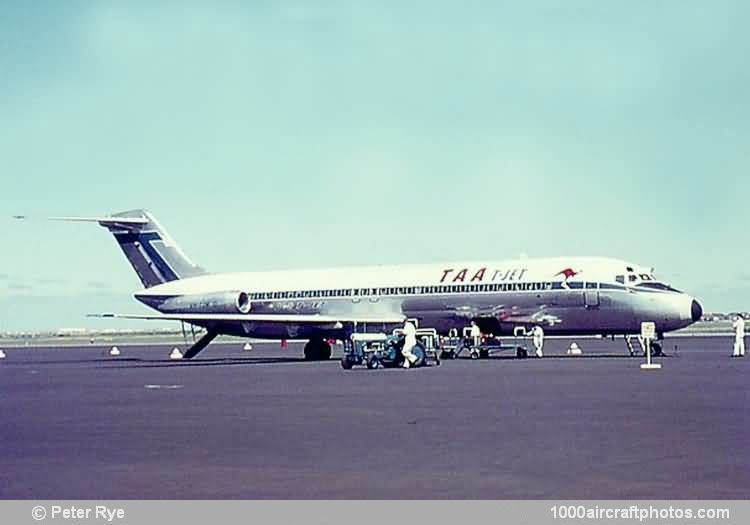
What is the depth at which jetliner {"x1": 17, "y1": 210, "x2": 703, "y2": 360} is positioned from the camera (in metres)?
45.7

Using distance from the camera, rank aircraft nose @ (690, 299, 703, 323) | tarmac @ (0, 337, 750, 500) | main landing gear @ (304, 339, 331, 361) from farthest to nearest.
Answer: main landing gear @ (304, 339, 331, 361)
aircraft nose @ (690, 299, 703, 323)
tarmac @ (0, 337, 750, 500)

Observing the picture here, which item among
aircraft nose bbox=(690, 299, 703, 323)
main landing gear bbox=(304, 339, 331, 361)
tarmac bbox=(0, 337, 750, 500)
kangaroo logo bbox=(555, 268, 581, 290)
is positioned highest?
kangaroo logo bbox=(555, 268, 581, 290)

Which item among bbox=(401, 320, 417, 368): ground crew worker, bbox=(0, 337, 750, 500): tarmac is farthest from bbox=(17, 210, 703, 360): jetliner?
bbox=(0, 337, 750, 500): tarmac

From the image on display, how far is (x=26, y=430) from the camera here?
59.9 ft

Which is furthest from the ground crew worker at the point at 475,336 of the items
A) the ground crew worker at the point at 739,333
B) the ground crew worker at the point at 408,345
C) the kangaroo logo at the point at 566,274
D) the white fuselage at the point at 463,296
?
the ground crew worker at the point at 739,333

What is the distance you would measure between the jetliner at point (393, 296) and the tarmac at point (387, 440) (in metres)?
15.9

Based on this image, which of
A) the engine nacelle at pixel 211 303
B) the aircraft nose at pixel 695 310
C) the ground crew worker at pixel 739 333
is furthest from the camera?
the engine nacelle at pixel 211 303

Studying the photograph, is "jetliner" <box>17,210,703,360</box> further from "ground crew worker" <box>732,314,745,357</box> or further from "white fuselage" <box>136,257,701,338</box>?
"ground crew worker" <box>732,314,745,357</box>

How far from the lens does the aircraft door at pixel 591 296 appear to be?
45688 mm

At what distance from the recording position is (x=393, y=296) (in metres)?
51.4

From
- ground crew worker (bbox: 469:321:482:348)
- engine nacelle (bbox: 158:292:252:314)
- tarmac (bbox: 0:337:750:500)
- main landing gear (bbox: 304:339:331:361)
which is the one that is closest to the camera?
tarmac (bbox: 0:337:750:500)

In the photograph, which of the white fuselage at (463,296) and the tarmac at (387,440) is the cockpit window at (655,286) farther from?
the tarmac at (387,440)

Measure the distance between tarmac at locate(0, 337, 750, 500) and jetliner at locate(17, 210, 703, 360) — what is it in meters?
15.9
